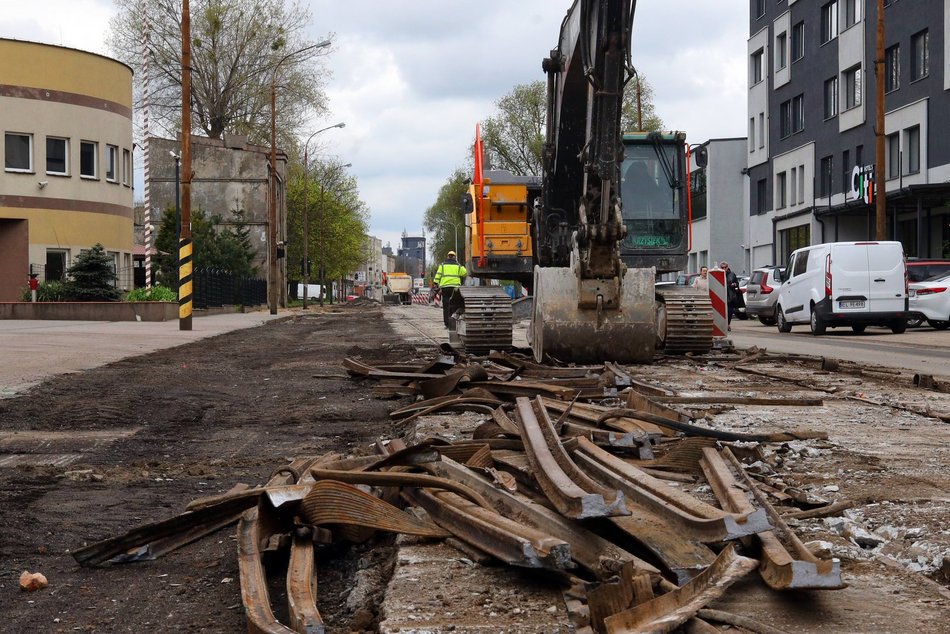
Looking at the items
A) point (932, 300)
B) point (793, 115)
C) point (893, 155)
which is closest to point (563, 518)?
point (932, 300)

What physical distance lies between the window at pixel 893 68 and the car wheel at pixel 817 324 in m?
18.8

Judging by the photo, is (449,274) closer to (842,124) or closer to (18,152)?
(18,152)

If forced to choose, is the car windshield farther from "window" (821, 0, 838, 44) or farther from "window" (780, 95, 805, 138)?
"window" (780, 95, 805, 138)

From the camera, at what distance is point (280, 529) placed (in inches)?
176

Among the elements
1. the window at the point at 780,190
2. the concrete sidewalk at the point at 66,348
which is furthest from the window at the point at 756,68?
the concrete sidewalk at the point at 66,348

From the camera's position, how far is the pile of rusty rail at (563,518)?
3340 mm

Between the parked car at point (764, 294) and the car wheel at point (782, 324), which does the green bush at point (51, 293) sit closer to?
the parked car at point (764, 294)

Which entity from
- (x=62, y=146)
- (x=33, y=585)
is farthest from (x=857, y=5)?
(x=33, y=585)

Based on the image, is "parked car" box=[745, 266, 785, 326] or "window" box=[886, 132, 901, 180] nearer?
"parked car" box=[745, 266, 785, 326]

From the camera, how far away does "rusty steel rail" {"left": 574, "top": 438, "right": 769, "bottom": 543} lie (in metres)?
3.74

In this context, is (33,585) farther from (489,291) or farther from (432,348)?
(432,348)

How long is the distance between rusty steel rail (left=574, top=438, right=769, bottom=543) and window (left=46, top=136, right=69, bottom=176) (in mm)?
40062

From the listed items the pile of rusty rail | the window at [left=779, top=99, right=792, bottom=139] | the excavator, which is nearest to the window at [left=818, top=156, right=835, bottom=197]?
the window at [left=779, top=99, right=792, bottom=139]

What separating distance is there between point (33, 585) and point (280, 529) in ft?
2.99
